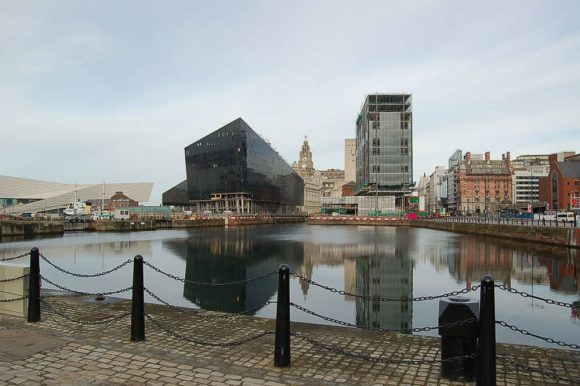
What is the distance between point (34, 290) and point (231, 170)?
123 meters

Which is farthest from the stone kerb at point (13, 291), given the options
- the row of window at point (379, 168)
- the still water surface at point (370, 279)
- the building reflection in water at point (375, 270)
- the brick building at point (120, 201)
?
the brick building at point (120, 201)

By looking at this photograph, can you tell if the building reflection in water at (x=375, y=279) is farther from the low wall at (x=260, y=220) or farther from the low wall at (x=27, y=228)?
the low wall at (x=260, y=220)

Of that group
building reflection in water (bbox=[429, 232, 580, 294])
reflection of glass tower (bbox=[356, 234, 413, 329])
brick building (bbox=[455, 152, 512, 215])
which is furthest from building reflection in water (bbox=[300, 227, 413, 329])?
brick building (bbox=[455, 152, 512, 215])

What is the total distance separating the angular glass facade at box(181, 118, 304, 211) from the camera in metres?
129

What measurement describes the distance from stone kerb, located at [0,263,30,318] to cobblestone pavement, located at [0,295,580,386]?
0.88ft

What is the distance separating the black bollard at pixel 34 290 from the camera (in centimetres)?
977

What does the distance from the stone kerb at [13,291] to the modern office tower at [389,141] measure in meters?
147

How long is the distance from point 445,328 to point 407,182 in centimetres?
15396

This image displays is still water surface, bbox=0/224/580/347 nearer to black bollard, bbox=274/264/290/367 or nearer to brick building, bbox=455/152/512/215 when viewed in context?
black bollard, bbox=274/264/290/367

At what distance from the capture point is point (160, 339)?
864cm

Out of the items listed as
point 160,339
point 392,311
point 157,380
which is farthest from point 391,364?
point 392,311

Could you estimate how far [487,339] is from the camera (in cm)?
581

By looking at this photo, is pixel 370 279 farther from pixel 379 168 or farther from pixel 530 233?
pixel 379 168

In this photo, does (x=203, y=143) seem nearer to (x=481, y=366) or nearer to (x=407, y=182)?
(x=407, y=182)
